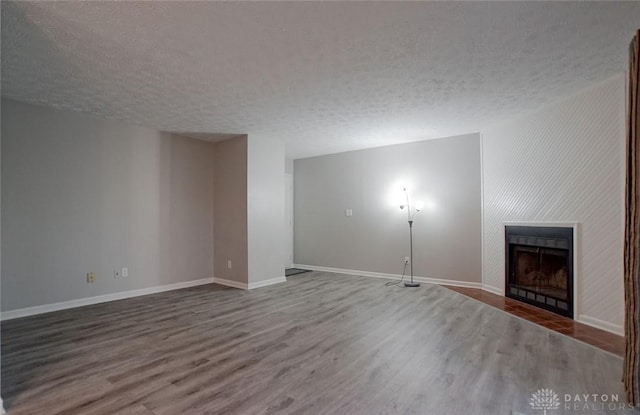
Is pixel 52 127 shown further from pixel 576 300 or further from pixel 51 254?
pixel 576 300

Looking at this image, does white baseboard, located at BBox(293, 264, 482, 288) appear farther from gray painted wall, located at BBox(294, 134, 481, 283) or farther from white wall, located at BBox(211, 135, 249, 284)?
white wall, located at BBox(211, 135, 249, 284)

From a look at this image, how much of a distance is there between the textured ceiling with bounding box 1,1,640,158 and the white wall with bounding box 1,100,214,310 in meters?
0.48

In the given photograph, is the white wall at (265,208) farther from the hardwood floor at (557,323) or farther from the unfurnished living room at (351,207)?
the hardwood floor at (557,323)

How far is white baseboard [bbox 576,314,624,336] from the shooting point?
3.03 meters

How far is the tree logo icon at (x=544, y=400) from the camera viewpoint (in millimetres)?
1888

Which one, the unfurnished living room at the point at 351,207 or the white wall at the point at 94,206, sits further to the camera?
the white wall at the point at 94,206

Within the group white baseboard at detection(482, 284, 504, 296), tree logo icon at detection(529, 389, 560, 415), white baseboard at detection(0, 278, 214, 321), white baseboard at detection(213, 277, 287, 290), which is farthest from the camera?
white baseboard at detection(213, 277, 287, 290)

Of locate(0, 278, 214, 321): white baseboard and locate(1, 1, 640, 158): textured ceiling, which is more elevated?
locate(1, 1, 640, 158): textured ceiling

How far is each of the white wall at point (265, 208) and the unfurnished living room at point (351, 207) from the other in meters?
0.04

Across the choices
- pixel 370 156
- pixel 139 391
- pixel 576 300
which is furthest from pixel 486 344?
pixel 370 156

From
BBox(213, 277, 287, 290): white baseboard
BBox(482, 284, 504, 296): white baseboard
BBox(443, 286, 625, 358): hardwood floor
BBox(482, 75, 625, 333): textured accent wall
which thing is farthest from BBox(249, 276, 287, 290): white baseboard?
BBox(482, 75, 625, 333): textured accent wall

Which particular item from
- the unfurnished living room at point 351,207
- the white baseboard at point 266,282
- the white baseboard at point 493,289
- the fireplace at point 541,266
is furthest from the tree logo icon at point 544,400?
the white baseboard at point 266,282

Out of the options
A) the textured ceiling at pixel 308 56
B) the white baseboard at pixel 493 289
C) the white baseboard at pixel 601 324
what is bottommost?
the white baseboard at pixel 493 289

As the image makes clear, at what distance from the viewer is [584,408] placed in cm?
189
